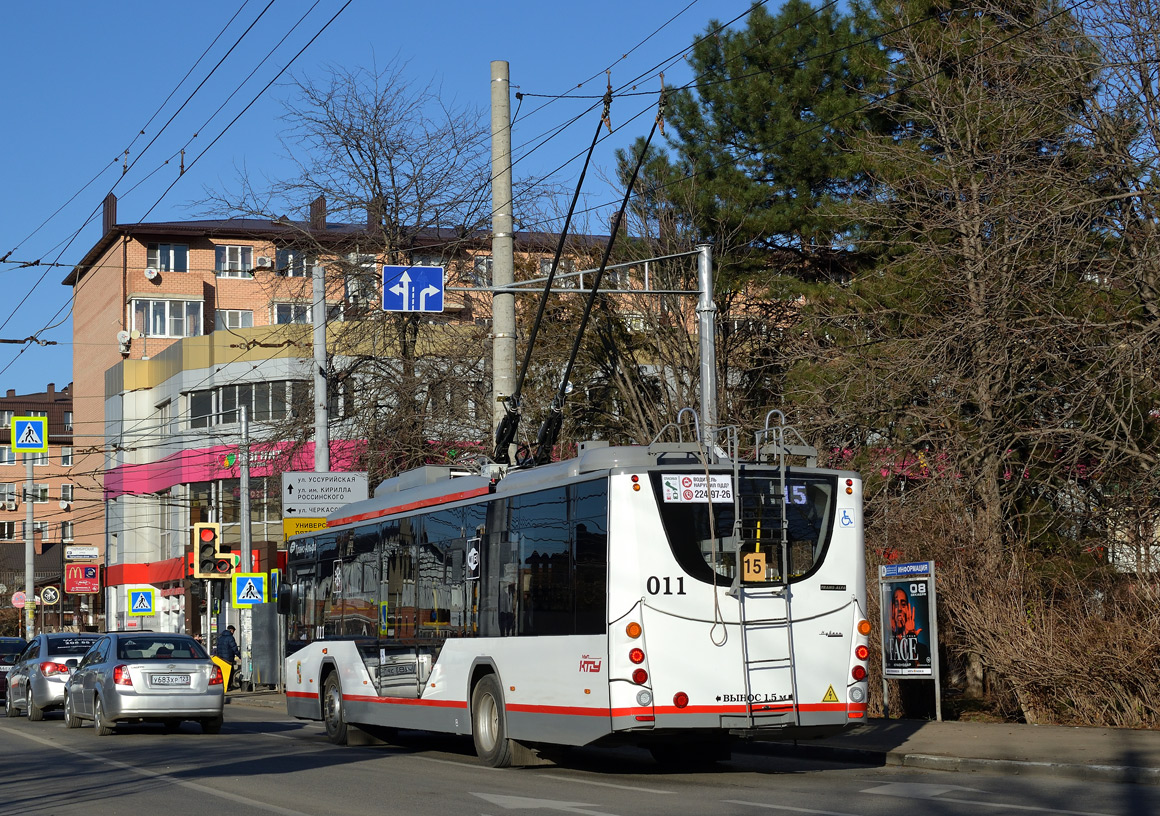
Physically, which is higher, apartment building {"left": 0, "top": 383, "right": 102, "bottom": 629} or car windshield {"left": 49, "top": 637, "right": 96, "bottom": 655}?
apartment building {"left": 0, "top": 383, "right": 102, "bottom": 629}

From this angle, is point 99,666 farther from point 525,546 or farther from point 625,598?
point 625,598

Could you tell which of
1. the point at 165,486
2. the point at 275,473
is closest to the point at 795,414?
the point at 275,473

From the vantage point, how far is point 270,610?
36.0 m

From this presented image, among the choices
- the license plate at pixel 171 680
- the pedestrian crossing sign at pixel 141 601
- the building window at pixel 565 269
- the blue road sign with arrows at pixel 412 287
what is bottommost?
the license plate at pixel 171 680

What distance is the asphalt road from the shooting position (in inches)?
441

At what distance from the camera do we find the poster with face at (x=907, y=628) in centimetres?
1758

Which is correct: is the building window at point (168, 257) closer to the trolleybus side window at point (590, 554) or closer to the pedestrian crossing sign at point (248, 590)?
the pedestrian crossing sign at point (248, 590)

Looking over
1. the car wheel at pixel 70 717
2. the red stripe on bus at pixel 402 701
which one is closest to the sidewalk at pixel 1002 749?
the red stripe on bus at pixel 402 701

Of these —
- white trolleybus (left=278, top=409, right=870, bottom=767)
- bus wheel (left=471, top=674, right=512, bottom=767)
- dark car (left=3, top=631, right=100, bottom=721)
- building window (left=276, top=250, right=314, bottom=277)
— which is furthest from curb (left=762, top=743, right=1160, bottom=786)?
building window (left=276, top=250, right=314, bottom=277)

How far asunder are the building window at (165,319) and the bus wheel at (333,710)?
1889 inches

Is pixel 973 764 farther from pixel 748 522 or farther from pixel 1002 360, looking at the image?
pixel 1002 360

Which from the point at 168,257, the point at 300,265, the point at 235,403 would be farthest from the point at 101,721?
the point at 168,257

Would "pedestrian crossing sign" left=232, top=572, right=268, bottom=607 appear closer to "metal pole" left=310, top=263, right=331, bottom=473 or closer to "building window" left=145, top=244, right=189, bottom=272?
"metal pole" left=310, top=263, right=331, bottom=473

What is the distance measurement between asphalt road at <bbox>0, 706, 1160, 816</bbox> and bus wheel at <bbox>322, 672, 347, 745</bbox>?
3.69ft
